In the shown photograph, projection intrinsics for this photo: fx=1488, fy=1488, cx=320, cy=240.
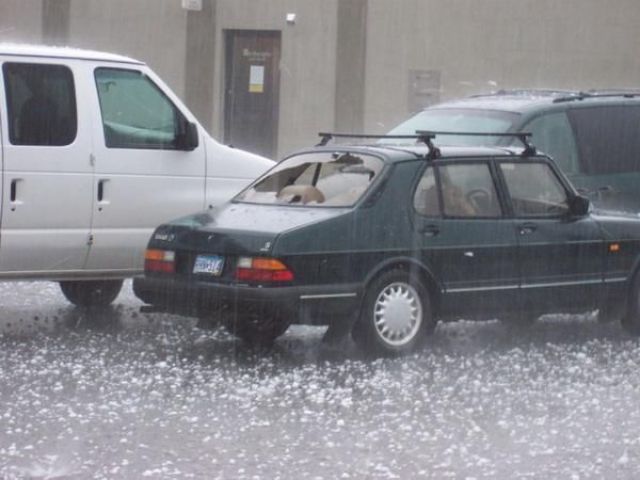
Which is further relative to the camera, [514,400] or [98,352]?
[98,352]

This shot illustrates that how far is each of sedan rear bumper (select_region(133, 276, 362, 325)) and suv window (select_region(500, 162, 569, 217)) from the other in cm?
158

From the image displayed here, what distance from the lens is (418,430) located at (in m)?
7.96

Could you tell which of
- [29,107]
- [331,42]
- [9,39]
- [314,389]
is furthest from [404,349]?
[9,39]

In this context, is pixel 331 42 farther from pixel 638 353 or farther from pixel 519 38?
pixel 638 353

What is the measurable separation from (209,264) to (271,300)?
626 mm

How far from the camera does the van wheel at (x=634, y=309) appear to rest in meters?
10.9

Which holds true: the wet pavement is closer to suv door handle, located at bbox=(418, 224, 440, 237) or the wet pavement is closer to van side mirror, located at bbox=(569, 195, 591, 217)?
suv door handle, located at bbox=(418, 224, 440, 237)

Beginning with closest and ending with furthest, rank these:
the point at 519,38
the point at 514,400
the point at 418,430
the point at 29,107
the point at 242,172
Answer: the point at 418,430
the point at 514,400
the point at 29,107
the point at 242,172
the point at 519,38

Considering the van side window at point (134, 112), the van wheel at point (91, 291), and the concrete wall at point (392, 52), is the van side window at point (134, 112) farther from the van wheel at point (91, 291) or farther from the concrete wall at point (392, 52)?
the concrete wall at point (392, 52)

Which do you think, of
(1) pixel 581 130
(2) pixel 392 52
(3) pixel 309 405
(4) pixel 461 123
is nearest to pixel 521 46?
(2) pixel 392 52

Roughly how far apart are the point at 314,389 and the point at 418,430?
116 centimetres

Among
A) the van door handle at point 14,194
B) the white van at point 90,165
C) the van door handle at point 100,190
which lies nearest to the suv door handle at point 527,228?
the white van at point 90,165

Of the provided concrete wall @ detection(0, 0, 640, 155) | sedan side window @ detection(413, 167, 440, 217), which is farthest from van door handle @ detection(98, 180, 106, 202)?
concrete wall @ detection(0, 0, 640, 155)

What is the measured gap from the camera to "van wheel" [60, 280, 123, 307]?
1216 cm
